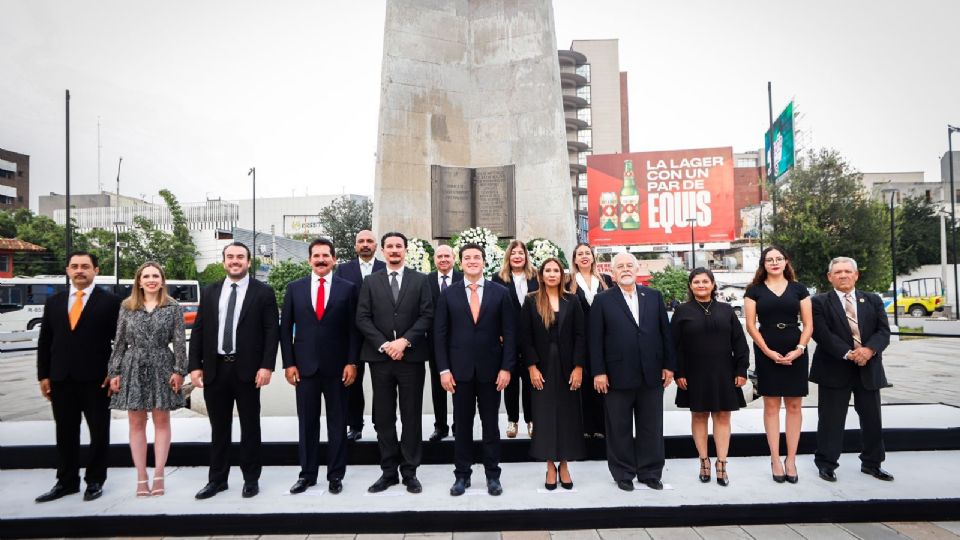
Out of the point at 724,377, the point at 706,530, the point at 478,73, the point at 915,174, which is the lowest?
the point at 706,530

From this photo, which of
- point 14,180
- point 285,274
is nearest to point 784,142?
point 285,274

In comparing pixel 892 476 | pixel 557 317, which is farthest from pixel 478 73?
pixel 892 476

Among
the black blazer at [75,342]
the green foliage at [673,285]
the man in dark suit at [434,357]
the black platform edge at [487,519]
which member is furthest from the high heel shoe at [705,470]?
the green foliage at [673,285]

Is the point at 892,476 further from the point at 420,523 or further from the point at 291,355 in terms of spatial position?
the point at 291,355

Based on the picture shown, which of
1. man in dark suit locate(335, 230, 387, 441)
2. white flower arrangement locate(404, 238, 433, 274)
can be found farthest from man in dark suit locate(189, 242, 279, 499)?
white flower arrangement locate(404, 238, 433, 274)

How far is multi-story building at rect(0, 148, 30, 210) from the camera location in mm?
52719

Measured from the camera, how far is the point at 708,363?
448 centimetres

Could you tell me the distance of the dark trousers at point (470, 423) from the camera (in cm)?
432

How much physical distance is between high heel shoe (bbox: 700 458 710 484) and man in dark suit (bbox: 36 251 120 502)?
178 inches

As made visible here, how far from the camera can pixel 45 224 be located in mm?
42562

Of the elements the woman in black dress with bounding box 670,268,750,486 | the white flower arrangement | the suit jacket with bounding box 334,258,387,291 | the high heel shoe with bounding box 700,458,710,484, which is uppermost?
the white flower arrangement

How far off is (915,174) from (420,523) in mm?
76052

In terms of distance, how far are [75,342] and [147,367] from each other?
0.61 m

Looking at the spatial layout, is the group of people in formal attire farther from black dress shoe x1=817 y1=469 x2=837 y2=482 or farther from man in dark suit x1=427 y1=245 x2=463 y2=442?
man in dark suit x1=427 y1=245 x2=463 y2=442
